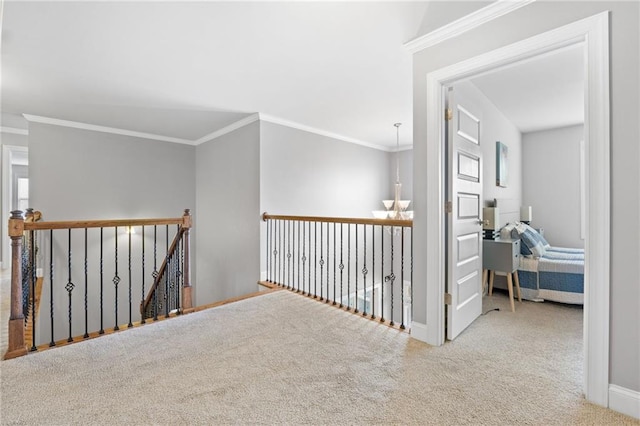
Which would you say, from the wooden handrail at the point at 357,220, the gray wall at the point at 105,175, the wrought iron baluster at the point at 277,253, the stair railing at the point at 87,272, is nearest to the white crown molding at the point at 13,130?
the gray wall at the point at 105,175

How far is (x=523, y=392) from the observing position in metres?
1.68

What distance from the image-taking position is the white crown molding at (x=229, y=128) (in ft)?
13.7

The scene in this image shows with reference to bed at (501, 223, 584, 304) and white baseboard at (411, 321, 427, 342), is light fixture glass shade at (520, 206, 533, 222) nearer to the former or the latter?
bed at (501, 223, 584, 304)

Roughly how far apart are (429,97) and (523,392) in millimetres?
1955

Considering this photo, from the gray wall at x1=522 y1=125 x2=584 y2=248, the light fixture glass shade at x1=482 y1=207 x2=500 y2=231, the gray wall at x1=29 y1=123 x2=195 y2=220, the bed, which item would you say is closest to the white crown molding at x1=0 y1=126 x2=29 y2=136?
the gray wall at x1=29 y1=123 x2=195 y2=220

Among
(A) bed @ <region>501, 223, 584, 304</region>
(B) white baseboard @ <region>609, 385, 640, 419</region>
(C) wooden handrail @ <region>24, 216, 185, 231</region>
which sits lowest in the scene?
(B) white baseboard @ <region>609, 385, 640, 419</region>

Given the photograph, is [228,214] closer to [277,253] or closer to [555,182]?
[277,253]

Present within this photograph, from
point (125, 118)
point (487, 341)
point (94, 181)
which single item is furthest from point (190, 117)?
point (487, 341)

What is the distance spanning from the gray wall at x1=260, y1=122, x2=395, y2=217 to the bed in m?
2.61

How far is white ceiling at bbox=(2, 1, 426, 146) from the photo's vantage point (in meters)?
2.01

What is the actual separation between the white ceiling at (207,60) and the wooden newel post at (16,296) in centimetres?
139

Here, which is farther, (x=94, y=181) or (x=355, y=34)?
(x=94, y=181)

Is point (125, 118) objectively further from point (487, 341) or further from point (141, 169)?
point (487, 341)

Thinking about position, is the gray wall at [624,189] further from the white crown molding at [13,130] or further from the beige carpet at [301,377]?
the white crown molding at [13,130]
